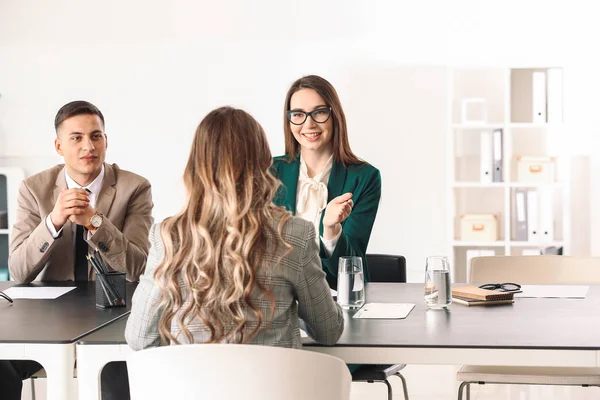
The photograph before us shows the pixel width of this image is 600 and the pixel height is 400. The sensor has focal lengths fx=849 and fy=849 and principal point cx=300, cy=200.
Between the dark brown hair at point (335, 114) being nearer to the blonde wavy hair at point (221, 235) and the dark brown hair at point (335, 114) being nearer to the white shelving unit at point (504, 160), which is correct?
the blonde wavy hair at point (221, 235)

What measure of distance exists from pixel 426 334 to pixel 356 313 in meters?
0.31

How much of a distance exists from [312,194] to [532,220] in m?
2.55

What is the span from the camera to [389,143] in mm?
5551

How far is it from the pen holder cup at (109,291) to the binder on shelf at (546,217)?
11.3 ft

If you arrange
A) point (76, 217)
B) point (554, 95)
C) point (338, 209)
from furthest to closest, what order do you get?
point (554, 95) < point (76, 217) < point (338, 209)

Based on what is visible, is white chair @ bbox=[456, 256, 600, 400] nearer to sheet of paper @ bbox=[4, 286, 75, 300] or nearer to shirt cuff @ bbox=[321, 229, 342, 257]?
shirt cuff @ bbox=[321, 229, 342, 257]

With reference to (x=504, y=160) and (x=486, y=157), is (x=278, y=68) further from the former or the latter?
(x=504, y=160)

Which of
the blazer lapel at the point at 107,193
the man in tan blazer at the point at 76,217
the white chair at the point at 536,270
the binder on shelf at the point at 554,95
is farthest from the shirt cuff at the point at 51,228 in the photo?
the binder on shelf at the point at 554,95

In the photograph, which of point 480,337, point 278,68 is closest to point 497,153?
point 278,68

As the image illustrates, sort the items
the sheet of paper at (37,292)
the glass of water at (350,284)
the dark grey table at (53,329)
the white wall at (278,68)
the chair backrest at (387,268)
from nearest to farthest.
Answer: the dark grey table at (53,329) → the glass of water at (350,284) → the sheet of paper at (37,292) → the chair backrest at (387,268) → the white wall at (278,68)

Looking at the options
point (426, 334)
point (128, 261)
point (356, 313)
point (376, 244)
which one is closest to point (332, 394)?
point (426, 334)

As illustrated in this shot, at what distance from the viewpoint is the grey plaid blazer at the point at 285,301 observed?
1842 millimetres

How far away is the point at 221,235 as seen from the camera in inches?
70.8

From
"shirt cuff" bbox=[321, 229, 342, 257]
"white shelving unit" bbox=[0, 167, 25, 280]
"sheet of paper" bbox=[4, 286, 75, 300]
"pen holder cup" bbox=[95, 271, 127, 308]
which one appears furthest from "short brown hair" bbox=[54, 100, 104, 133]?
"white shelving unit" bbox=[0, 167, 25, 280]
